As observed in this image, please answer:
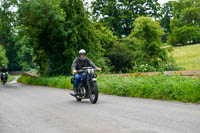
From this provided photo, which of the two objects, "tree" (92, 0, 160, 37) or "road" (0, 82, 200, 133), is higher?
"tree" (92, 0, 160, 37)

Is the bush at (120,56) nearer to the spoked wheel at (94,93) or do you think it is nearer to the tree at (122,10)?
the tree at (122,10)

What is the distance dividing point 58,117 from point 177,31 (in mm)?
62701

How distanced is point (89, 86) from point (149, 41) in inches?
915

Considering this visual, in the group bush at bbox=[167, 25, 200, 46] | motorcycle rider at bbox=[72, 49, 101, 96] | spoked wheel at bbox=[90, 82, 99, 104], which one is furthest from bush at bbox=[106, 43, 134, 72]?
bush at bbox=[167, 25, 200, 46]

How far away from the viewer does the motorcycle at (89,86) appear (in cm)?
1043

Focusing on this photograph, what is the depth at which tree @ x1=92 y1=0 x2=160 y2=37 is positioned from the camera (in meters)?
54.9

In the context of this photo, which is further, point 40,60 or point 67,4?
point 40,60

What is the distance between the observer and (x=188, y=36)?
67.8 meters

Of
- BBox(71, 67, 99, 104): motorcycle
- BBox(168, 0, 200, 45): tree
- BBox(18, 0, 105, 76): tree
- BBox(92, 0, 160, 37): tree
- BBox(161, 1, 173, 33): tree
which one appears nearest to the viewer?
BBox(71, 67, 99, 104): motorcycle

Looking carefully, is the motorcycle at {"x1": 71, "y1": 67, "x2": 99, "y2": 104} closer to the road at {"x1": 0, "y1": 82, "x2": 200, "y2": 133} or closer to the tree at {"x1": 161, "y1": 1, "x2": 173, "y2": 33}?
the road at {"x1": 0, "y1": 82, "x2": 200, "y2": 133}

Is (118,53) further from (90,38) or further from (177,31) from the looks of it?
(177,31)

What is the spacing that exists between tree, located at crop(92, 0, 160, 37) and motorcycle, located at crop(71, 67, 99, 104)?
144ft

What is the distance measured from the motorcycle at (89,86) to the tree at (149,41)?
21633 mm

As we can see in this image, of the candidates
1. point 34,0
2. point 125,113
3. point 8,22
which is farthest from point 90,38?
point 125,113
